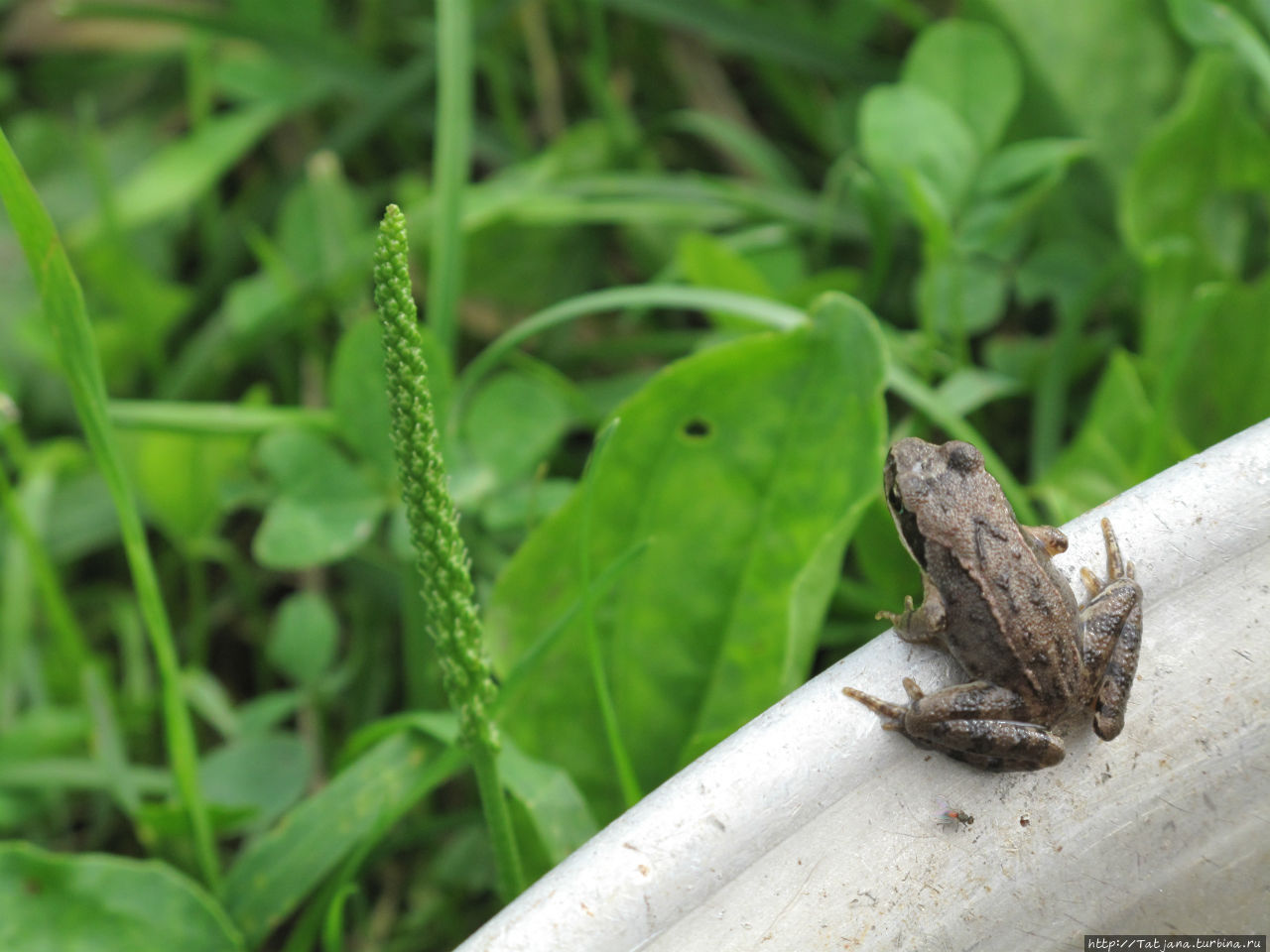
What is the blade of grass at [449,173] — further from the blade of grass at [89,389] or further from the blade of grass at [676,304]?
the blade of grass at [89,389]

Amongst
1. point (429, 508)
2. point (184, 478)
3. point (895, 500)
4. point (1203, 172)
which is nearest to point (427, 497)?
point (429, 508)

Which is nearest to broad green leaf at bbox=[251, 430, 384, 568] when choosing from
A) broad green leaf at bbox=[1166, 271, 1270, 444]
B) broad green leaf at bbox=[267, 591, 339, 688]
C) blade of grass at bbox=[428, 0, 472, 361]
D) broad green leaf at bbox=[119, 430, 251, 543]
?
broad green leaf at bbox=[267, 591, 339, 688]

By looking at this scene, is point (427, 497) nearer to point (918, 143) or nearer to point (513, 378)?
point (513, 378)

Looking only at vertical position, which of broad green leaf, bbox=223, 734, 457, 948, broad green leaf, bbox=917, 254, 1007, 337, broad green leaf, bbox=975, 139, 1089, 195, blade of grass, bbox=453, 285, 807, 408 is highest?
broad green leaf, bbox=975, 139, 1089, 195

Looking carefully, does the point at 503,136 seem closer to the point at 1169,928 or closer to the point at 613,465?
the point at 613,465

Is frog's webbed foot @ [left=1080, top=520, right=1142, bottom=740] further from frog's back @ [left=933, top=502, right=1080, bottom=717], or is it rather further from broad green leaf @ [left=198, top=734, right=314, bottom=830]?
broad green leaf @ [left=198, top=734, right=314, bottom=830]

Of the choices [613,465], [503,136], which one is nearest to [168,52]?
[503,136]
